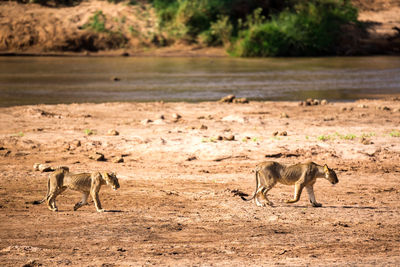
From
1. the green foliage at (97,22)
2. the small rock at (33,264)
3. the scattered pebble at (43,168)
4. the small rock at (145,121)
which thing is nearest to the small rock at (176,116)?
the small rock at (145,121)

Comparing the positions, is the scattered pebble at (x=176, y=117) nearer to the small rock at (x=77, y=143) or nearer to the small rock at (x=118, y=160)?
the small rock at (x=77, y=143)

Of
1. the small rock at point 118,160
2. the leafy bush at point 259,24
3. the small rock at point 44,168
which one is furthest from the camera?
the leafy bush at point 259,24

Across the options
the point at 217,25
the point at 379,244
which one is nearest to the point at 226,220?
the point at 379,244

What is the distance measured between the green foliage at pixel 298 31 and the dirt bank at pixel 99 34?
1.09 m

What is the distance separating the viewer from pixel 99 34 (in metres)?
36.2

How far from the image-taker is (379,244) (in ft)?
20.7

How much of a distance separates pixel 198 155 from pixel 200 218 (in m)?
3.55

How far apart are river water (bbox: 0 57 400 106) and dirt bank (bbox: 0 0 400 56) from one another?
2149 millimetres

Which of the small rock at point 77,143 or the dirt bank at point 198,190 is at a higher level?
the dirt bank at point 198,190

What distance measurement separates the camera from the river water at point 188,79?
65.2 ft

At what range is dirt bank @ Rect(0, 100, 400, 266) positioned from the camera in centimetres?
602

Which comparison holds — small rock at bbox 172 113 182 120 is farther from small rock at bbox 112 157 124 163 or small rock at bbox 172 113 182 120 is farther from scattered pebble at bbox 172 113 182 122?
small rock at bbox 112 157 124 163

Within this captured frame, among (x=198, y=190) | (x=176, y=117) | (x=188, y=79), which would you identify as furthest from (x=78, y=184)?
(x=188, y=79)

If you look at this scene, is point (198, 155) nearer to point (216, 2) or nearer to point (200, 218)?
point (200, 218)
